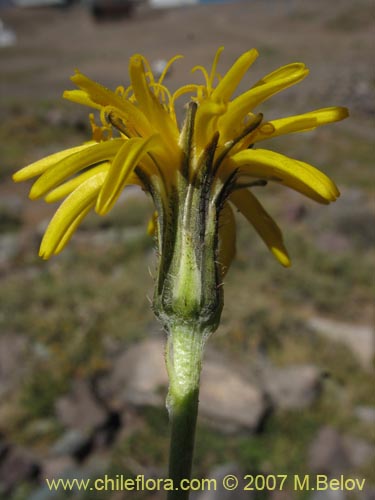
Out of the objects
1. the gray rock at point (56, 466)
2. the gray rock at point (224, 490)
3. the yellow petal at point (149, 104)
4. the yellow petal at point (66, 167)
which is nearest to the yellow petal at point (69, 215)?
the yellow petal at point (66, 167)

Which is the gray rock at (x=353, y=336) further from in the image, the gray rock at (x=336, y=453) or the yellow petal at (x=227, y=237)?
the yellow petal at (x=227, y=237)

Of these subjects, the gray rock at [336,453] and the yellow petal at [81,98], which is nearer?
the yellow petal at [81,98]

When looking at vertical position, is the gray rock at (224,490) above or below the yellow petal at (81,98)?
below

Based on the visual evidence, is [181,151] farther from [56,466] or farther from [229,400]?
[229,400]

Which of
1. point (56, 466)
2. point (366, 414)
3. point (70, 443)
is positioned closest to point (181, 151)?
point (56, 466)

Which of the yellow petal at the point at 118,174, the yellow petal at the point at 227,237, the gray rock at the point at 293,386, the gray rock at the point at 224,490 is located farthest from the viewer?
the gray rock at the point at 293,386

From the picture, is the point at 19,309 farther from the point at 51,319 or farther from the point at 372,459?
the point at 372,459

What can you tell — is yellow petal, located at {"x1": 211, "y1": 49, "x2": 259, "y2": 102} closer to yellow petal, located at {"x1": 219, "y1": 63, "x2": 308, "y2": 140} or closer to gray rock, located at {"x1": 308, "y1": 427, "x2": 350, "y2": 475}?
yellow petal, located at {"x1": 219, "y1": 63, "x2": 308, "y2": 140}
